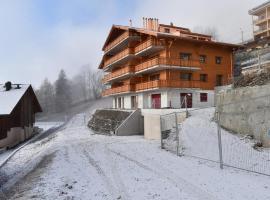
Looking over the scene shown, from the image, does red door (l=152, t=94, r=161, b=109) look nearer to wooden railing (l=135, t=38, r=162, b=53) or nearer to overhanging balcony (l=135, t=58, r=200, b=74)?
overhanging balcony (l=135, t=58, r=200, b=74)

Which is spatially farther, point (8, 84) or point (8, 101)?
point (8, 84)

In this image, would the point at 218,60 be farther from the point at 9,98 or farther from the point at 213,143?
the point at 9,98

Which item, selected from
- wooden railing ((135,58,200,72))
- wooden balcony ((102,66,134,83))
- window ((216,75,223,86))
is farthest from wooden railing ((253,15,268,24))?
wooden balcony ((102,66,134,83))

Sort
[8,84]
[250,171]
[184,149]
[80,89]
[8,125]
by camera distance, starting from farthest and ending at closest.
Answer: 1. [80,89]
2. [8,84]
3. [8,125]
4. [184,149]
5. [250,171]

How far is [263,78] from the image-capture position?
58.5 feet

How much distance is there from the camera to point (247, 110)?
667 inches

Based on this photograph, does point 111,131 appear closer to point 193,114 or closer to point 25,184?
point 193,114

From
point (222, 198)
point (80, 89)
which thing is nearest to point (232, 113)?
point (222, 198)

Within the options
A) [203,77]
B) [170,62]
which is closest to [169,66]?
[170,62]

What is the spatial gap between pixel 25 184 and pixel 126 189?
Result: 187 inches

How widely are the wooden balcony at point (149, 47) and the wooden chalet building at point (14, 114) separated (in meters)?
15.7

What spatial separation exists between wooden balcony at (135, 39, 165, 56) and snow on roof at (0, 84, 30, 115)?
15829 mm

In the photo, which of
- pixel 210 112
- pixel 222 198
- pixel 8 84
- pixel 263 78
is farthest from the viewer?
pixel 8 84

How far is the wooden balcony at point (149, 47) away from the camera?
34094 mm
